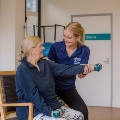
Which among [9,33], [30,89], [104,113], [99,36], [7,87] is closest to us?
[30,89]

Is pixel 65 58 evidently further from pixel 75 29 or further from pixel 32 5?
pixel 32 5

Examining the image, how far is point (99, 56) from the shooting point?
6332 mm

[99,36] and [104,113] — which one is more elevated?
[99,36]

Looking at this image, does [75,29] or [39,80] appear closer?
[39,80]

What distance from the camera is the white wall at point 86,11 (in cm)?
619

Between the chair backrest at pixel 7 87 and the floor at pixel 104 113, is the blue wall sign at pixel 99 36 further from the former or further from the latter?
the chair backrest at pixel 7 87

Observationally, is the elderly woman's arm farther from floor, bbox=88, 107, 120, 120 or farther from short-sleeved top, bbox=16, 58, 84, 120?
floor, bbox=88, 107, 120, 120

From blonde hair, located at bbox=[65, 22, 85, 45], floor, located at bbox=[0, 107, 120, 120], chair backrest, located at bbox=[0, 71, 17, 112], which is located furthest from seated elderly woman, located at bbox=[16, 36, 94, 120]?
floor, located at bbox=[0, 107, 120, 120]

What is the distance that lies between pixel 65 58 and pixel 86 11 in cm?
402

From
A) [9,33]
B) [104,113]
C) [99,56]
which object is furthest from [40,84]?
[99,56]

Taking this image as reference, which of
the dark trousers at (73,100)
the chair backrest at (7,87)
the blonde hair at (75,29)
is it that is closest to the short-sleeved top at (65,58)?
the dark trousers at (73,100)

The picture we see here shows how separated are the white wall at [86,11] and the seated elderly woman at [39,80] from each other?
13.2 ft

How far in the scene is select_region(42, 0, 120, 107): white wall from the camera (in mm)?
6188

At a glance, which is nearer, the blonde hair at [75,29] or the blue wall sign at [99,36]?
the blonde hair at [75,29]
